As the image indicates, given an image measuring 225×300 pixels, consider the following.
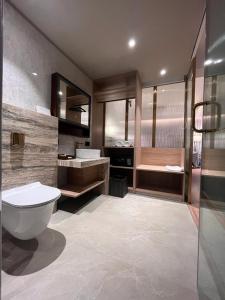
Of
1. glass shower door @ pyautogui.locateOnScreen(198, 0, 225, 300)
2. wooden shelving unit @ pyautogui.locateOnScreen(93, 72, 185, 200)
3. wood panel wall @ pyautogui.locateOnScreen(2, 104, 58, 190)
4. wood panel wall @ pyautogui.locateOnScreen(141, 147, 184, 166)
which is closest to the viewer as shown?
glass shower door @ pyautogui.locateOnScreen(198, 0, 225, 300)

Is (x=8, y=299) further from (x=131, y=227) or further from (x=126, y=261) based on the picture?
(x=131, y=227)

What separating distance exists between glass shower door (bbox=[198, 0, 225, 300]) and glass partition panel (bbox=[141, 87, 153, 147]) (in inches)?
79.2

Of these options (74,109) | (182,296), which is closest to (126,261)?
(182,296)

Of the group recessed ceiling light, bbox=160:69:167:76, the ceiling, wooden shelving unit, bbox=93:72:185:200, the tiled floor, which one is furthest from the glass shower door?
recessed ceiling light, bbox=160:69:167:76

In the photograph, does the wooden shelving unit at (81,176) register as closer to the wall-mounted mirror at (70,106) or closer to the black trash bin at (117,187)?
the black trash bin at (117,187)

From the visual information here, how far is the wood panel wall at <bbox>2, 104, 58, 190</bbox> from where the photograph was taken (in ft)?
4.51

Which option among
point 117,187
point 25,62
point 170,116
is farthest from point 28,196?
point 170,116

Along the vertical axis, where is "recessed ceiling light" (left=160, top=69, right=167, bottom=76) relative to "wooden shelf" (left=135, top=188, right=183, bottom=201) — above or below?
above

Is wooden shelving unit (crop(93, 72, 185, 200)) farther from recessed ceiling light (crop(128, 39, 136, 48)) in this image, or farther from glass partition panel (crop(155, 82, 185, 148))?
recessed ceiling light (crop(128, 39, 136, 48))

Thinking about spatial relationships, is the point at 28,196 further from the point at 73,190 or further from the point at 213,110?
the point at 213,110

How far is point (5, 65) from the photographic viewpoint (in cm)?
150

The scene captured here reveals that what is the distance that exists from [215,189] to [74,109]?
217 cm

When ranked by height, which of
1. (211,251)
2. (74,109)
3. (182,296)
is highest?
(74,109)

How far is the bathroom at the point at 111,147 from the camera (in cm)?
100
